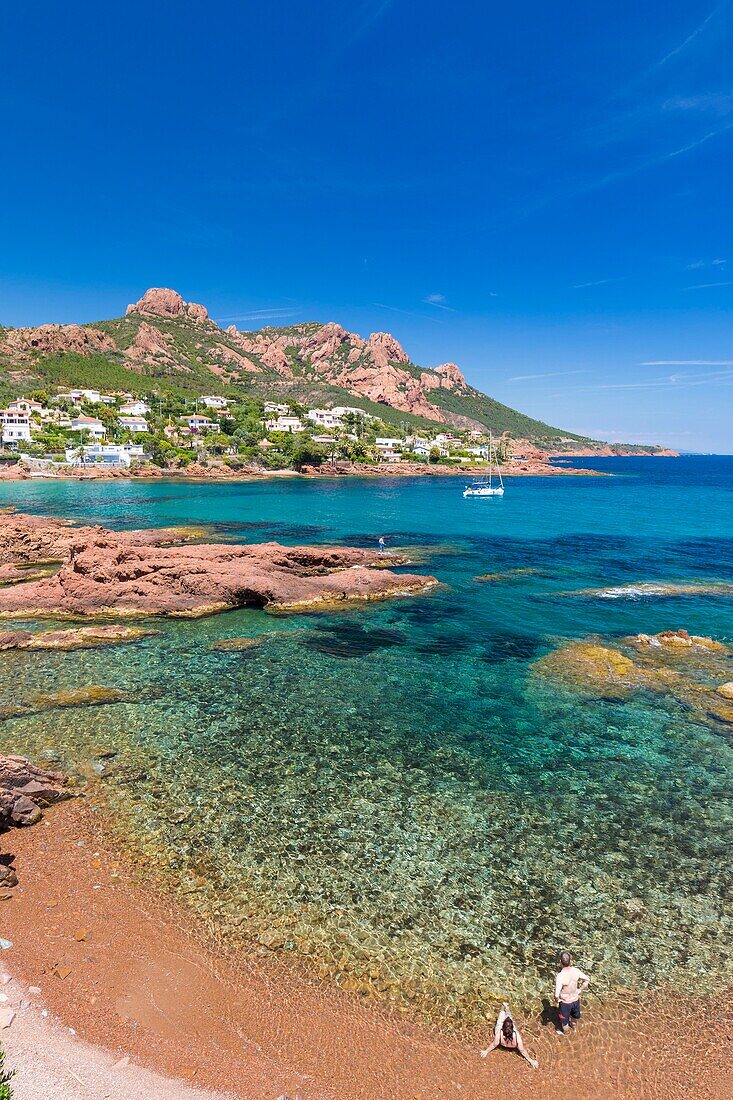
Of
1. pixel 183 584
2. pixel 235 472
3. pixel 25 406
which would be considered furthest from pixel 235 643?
pixel 25 406

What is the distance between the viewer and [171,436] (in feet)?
513

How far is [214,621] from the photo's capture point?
27750 millimetres

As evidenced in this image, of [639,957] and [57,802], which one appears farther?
[57,802]

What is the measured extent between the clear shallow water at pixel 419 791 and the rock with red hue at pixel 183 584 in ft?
7.33

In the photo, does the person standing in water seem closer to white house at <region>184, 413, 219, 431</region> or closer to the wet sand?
the wet sand

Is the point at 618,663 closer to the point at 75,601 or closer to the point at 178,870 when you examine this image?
the point at 178,870

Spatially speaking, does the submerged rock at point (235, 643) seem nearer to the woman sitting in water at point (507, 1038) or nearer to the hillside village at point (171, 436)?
the woman sitting in water at point (507, 1038)

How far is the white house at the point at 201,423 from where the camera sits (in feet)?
555

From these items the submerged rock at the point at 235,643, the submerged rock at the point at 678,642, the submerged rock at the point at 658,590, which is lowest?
the submerged rock at the point at 235,643

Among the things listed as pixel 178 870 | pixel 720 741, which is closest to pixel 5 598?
pixel 178 870

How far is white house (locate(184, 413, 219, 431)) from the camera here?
16902cm

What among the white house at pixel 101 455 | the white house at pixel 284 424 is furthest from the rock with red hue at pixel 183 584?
the white house at pixel 284 424

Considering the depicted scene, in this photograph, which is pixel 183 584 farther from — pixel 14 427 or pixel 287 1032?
pixel 14 427

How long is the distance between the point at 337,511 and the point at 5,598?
2072 inches
